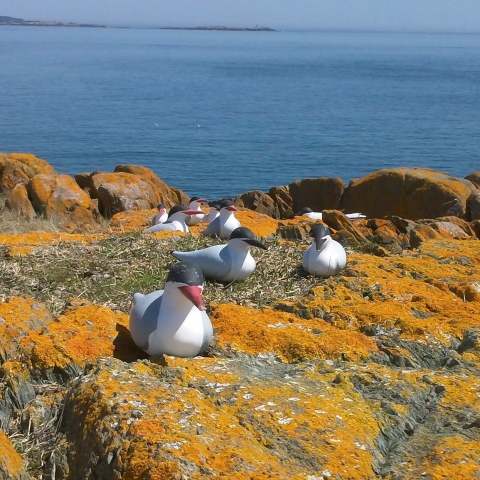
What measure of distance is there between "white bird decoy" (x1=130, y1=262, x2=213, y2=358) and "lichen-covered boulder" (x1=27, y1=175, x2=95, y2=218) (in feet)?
36.9

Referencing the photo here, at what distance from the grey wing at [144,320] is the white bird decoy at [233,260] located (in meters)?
1.72

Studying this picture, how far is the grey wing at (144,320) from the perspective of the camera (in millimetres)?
5059

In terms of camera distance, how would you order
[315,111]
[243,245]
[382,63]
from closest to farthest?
[243,245]
[315,111]
[382,63]

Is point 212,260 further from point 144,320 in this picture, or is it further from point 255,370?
point 255,370

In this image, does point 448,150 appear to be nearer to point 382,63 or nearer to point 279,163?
point 279,163

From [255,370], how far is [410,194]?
1292 cm

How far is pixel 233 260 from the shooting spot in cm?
701

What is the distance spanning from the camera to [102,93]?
2379 inches

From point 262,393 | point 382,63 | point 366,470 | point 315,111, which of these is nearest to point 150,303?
point 262,393

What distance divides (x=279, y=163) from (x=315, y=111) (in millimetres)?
18939

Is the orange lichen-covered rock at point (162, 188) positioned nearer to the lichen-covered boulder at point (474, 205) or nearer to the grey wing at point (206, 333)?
the lichen-covered boulder at point (474, 205)

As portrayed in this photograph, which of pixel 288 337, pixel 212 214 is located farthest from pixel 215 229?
pixel 288 337

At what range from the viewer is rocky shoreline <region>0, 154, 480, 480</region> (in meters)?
3.62

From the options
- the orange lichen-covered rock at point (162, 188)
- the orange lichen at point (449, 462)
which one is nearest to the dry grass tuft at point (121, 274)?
the orange lichen at point (449, 462)
